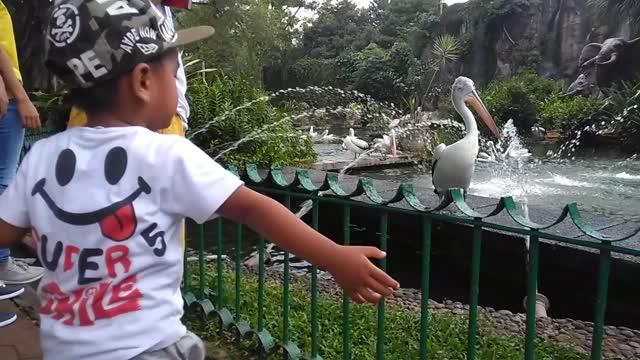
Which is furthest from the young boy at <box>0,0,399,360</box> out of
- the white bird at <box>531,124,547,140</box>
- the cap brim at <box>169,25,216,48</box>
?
the white bird at <box>531,124,547,140</box>

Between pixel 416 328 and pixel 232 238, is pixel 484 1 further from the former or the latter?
pixel 416 328

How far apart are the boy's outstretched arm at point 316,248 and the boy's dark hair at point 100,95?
0.92ft

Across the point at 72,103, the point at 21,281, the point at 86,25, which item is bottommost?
the point at 21,281

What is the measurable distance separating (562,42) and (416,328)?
21.2 meters

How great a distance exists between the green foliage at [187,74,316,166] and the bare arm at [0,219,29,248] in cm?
799

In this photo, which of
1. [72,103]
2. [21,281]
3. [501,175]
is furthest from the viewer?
[501,175]

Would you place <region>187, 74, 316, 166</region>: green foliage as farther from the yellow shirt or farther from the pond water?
the yellow shirt

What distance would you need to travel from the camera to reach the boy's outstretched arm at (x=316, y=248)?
42.2 inches

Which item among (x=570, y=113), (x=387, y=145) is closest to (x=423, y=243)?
(x=387, y=145)

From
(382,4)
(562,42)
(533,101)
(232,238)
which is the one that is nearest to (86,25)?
(232,238)

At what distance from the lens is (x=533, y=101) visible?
17.0m

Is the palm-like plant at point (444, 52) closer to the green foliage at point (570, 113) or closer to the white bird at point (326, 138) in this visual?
the green foliage at point (570, 113)

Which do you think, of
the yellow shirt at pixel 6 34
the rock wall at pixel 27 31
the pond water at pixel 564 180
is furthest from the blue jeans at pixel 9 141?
the rock wall at pixel 27 31

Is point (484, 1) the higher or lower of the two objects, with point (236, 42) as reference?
higher
